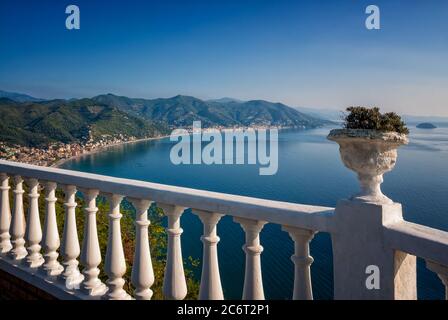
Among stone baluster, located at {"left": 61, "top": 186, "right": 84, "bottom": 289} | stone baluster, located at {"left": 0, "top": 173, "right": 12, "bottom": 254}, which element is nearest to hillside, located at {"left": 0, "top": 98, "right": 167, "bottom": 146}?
stone baluster, located at {"left": 0, "top": 173, "right": 12, "bottom": 254}

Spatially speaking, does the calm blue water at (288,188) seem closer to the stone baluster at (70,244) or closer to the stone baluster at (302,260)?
the stone baluster at (302,260)

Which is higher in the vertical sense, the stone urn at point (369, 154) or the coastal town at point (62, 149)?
the stone urn at point (369, 154)

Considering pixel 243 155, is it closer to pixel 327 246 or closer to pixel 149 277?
pixel 327 246

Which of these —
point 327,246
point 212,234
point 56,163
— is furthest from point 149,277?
point 56,163

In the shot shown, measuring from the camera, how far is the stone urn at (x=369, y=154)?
1704 millimetres

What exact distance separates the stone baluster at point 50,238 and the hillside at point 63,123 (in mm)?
64200

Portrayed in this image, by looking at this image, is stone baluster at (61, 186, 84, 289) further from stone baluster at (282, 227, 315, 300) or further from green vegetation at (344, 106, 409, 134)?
green vegetation at (344, 106, 409, 134)

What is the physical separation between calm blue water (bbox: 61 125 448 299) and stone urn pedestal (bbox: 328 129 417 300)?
2.68 metres

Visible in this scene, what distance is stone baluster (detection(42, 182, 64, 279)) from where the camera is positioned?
3.12m

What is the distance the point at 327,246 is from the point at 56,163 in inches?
2013

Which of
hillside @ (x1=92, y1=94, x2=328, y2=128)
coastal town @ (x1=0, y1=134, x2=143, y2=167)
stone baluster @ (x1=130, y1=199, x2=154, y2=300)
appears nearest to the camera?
stone baluster @ (x1=130, y1=199, x2=154, y2=300)

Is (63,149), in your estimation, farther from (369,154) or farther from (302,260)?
(369,154)

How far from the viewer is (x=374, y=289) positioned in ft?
5.92

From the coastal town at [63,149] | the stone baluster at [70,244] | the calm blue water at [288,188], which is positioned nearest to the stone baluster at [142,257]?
the stone baluster at [70,244]
